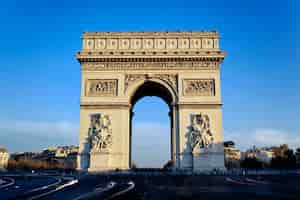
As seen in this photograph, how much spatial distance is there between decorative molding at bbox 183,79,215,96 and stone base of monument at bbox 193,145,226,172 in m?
5.13

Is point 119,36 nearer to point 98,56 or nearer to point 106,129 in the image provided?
point 98,56

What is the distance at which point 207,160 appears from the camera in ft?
90.5

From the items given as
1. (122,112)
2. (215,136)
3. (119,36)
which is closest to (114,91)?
(122,112)

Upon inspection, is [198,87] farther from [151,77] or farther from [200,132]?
[151,77]

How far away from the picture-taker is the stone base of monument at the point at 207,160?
27516mm

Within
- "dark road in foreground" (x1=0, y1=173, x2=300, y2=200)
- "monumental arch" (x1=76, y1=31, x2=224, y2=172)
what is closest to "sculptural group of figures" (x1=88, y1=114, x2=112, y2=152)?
"monumental arch" (x1=76, y1=31, x2=224, y2=172)

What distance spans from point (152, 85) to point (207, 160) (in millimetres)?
8682

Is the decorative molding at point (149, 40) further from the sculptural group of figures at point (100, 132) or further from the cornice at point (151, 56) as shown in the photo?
the sculptural group of figures at point (100, 132)

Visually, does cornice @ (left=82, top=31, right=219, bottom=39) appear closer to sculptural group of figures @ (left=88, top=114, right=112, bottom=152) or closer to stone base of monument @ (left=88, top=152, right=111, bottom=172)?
sculptural group of figures @ (left=88, top=114, right=112, bottom=152)

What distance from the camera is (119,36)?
100 feet

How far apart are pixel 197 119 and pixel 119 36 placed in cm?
1039

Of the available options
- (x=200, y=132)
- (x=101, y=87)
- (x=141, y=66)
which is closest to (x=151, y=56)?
(x=141, y=66)

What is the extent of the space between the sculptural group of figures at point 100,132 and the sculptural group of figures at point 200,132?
7.11 m

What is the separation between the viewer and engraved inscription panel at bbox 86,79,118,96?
29.7m
